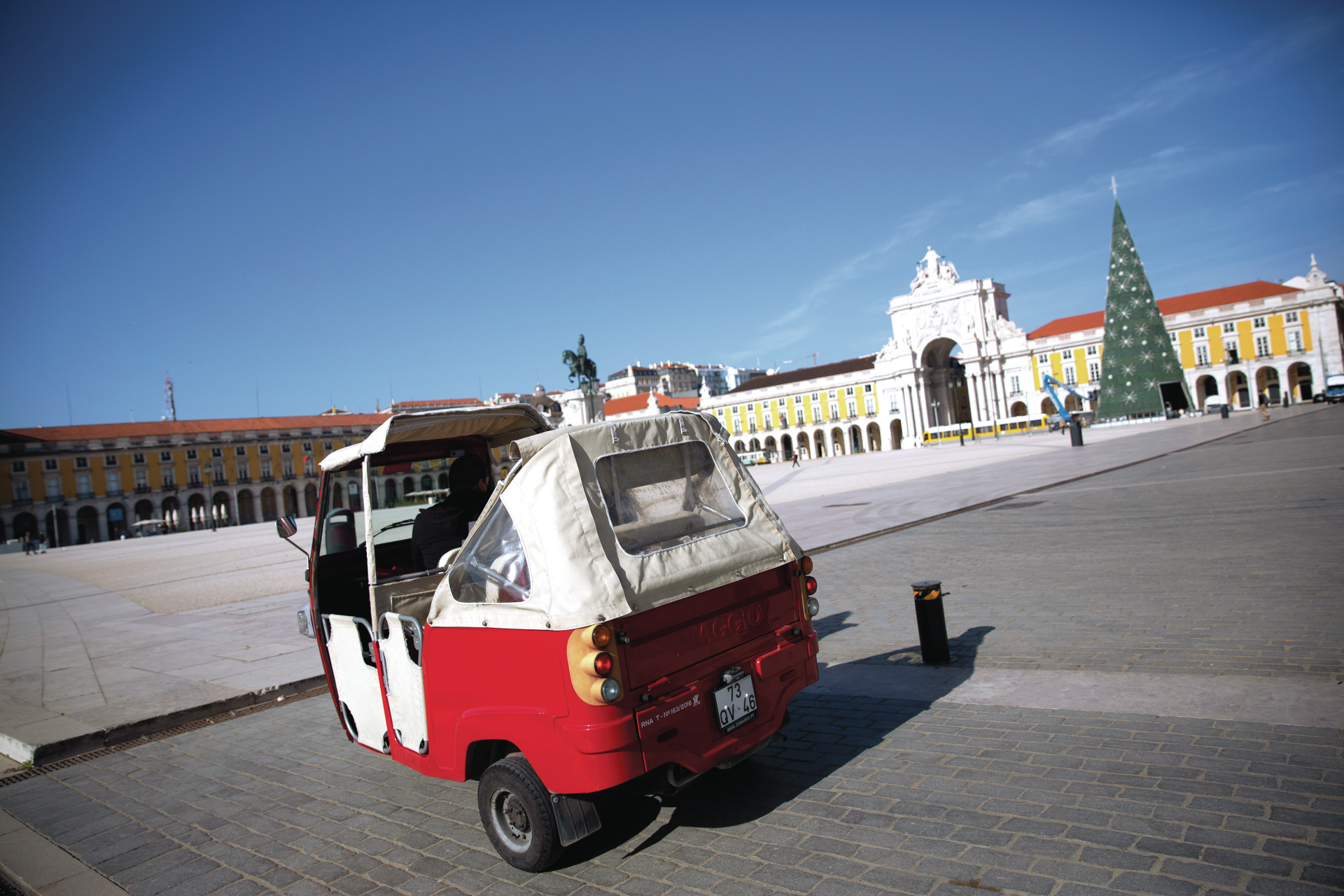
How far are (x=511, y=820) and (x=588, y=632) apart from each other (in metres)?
1.03

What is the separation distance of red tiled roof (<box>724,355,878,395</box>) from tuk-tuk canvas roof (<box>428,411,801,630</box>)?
83.1 meters

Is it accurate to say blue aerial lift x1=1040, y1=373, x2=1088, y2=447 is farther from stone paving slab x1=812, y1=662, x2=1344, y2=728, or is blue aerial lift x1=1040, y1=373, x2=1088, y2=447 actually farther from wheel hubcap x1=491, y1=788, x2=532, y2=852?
wheel hubcap x1=491, y1=788, x2=532, y2=852

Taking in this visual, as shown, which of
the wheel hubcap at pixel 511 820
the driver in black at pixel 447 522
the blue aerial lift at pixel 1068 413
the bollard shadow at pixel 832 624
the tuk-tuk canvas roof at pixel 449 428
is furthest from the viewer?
the blue aerial lift at pixel 1068 413

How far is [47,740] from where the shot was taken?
525cm

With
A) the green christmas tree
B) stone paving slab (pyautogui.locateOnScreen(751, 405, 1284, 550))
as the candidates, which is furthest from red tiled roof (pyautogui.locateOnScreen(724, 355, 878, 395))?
stone paving slab (pyautogui.locateOnScreen(751, 405, 1284, 550))

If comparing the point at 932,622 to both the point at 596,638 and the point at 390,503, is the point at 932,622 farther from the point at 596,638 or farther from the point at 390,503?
the point at 390,503

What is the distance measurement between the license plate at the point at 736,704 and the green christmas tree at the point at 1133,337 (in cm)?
5129

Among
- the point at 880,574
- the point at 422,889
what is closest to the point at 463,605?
the point at 422,889

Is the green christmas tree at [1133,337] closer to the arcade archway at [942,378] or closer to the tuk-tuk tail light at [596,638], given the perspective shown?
the arcade archway at [942,378]

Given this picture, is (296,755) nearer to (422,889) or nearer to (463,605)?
(422,889)

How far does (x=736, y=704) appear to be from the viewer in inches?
127

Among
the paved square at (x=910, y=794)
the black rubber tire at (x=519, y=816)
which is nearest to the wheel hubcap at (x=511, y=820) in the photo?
the black rubber tire at (x=519, y=816)

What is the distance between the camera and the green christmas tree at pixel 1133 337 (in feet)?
150

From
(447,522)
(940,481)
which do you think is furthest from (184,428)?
(447,522)
